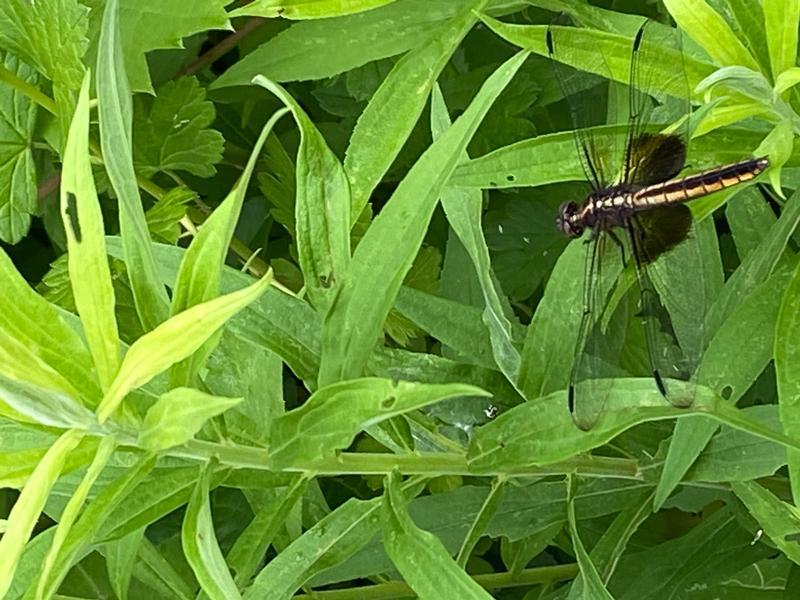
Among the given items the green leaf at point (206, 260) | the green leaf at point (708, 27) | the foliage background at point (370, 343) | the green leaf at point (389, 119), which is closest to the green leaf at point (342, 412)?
the foliage background at point (370, 343)

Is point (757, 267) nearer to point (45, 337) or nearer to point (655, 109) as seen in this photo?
point (655, 109)

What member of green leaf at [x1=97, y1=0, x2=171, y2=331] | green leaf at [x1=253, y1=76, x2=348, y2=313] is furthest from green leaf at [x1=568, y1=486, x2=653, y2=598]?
green leaf at [x1=97, y1=0, x2=171, y2=331]

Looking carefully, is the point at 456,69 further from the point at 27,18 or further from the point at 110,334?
the point at 110,334

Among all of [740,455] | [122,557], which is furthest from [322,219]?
[740,455]

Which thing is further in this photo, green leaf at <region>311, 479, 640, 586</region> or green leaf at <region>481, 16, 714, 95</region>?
green leaf at <region>311, 479, 640, 586</region>

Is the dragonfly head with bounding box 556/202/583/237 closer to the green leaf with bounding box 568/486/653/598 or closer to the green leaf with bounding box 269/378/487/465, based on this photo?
the green leaf with bounding box 568/486/653/598
